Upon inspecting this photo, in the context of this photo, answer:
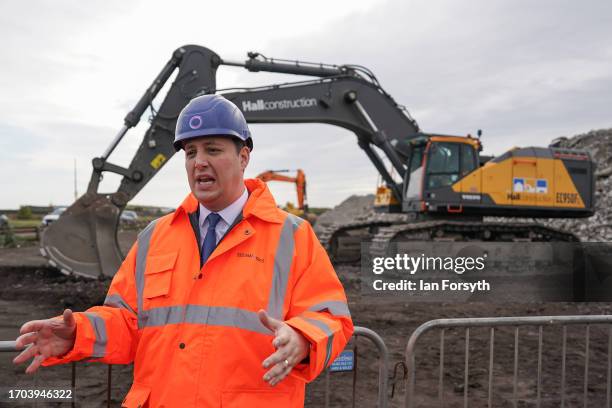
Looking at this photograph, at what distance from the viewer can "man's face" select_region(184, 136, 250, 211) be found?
2.08m

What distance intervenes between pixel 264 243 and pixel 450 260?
1224cm

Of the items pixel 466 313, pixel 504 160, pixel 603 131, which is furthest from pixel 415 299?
pixel 603 131

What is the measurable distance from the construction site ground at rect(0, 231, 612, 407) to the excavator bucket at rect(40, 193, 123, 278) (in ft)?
1.31

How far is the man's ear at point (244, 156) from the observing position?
2.20 metres

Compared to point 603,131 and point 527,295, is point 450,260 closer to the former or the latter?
point 527,295

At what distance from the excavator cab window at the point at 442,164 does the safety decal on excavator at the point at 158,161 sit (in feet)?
20.9

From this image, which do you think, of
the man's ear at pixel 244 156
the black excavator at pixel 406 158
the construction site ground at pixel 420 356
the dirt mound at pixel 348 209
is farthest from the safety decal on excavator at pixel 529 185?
the dirt mound at pixel 348 209

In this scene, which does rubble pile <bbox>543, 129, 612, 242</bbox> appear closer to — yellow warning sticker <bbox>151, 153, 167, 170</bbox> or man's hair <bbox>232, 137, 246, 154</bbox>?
yellow warning sticker <bbox>151, 153, 167, 170</bbox>

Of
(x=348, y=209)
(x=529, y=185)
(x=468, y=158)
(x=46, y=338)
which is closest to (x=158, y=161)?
(x=468, y=158)

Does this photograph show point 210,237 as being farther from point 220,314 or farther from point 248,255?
point 220,314

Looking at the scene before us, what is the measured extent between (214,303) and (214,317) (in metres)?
0.05

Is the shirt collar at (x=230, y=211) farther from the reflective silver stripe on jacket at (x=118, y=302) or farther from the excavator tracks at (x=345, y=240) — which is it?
the excavator tracks at (x=345, y=240)

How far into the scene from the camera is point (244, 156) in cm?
223

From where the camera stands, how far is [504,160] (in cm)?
1318
